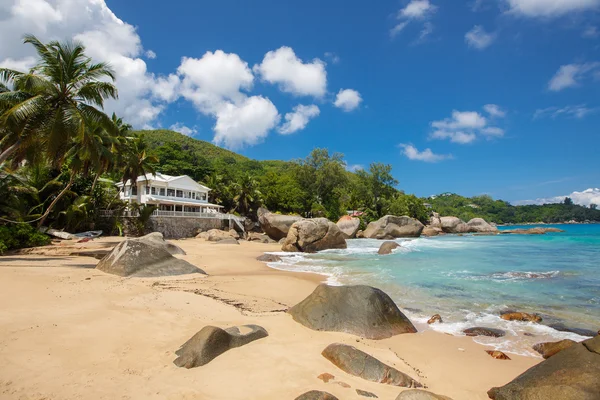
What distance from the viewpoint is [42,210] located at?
21.6 meters

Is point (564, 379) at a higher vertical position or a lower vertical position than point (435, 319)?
higher

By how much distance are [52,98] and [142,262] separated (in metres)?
8.55

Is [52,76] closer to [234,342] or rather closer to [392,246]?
[234,342]

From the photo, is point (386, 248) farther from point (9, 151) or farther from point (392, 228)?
point (392, 228)

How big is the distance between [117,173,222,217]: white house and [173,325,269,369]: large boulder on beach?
30563 millimetres

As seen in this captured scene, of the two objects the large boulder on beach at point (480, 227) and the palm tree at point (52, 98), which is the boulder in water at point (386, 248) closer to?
the palm tree at point (52, 98)

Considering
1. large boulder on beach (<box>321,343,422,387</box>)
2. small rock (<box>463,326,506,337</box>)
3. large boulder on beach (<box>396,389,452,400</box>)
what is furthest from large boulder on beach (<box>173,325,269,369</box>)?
small rock (<box>463,326,506,337</box>)

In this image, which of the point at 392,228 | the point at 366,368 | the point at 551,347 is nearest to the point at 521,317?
the point at 551,347

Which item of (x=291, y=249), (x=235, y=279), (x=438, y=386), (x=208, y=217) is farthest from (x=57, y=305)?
(x=208, y=217)

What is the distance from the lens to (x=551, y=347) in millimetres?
6199

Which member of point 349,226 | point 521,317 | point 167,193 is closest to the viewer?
point 521,317

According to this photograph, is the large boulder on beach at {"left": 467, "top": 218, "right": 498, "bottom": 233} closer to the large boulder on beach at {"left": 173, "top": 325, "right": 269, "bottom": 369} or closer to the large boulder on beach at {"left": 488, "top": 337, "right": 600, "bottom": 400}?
the large boulder on beach at {"left": 488, "top": 337, "right": 600, "bottom": 400}

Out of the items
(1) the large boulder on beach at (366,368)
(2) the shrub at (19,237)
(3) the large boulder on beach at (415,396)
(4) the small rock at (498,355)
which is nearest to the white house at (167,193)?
(2) the shrub at (19,237)

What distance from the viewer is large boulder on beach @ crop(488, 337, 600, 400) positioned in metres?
3.77
